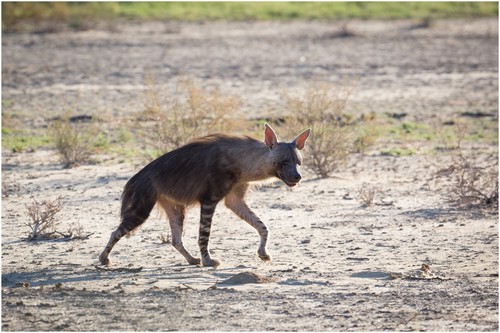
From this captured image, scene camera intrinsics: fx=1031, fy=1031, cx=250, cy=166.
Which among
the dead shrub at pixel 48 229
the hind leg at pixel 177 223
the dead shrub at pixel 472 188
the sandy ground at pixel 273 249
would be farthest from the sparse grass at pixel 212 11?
the hind leg at pixel 177 223

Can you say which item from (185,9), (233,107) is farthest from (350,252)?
(185,9)

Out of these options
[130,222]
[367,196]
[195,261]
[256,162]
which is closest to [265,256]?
[195,261]

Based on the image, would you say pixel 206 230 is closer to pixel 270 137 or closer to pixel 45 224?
pixel 270 137

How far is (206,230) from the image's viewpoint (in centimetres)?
938

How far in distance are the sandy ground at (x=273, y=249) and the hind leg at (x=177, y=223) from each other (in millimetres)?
166

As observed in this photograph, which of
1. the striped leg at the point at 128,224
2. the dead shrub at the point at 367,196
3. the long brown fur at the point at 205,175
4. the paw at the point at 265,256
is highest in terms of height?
the long brown fur at the point at 205,175

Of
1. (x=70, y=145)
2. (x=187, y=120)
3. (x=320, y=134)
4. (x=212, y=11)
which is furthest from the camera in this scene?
(x=212, y=11)

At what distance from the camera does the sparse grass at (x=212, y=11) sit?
107 ft

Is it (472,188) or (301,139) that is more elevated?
(301,139)

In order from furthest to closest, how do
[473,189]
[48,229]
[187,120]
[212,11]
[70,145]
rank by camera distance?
1. [212,11]
2. [70,145]
3. [187,120]
4. [473,189]
5. [48,229]

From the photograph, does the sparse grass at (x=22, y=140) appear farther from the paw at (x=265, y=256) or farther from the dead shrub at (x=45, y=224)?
the paw at (x=265, y=256)

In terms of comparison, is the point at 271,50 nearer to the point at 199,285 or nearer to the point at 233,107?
the point at 233,107

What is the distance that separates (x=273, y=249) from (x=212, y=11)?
1113 inches

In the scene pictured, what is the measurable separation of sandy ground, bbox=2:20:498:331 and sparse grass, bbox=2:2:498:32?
1034 centimetres
